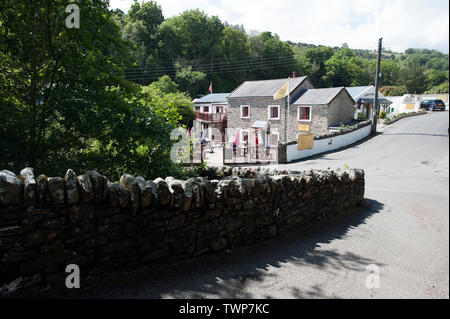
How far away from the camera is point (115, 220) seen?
3600 mm

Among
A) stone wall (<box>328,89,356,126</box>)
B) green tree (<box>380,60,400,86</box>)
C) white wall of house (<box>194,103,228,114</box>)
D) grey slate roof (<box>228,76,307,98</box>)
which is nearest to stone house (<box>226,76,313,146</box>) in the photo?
grey slate roof (<box>228,76,307,98</box>)

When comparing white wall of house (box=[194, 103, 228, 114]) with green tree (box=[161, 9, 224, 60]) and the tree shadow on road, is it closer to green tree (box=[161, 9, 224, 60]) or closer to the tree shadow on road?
green tree (box=[161, 9, 224, 60])

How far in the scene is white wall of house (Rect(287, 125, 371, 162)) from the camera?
22297 mm

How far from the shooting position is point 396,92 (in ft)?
219

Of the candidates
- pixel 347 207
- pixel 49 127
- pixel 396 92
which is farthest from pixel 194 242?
pixel 396 92

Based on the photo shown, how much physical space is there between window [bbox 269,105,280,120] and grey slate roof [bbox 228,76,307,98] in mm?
1433

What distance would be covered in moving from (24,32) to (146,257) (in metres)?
4.58

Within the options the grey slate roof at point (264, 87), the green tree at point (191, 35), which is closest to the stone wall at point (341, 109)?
the grey slate roof at point (264, 87)

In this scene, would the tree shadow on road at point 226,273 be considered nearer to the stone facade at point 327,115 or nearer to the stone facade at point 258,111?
the stone facade at point 327,115

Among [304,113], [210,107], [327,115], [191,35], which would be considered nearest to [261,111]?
[304,113]

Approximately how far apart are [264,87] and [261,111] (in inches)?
131

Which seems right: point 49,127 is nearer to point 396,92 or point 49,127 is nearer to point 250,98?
point 250,98

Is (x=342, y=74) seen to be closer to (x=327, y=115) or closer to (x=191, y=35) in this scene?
(x=191, y=35)

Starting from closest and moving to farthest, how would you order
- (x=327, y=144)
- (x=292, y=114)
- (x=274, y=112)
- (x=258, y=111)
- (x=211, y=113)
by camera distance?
(x=327, y=144) → (x=292, y=114) → (x=274, y=112) → (x=258, y=111) → (x=211, y=113)
